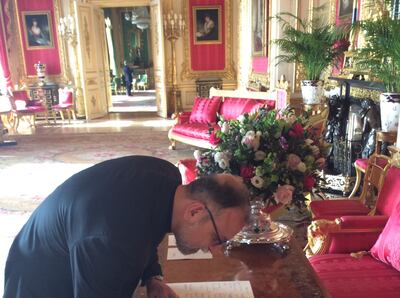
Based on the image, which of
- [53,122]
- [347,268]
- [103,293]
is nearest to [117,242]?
[103,293]

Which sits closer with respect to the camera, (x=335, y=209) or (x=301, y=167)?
(x=301, y=167)

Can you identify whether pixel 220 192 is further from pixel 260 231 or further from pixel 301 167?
pixel 260 231

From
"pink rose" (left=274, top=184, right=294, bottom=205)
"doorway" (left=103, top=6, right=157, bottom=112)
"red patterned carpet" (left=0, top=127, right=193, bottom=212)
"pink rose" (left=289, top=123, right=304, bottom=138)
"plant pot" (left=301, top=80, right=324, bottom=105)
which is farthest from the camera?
"doorway" (left=103, top=6, right=157, bottom=112)

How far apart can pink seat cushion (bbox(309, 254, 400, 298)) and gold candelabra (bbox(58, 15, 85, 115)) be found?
29.2 ft

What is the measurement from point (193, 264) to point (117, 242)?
72 cm

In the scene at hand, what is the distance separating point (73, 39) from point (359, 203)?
341 inches

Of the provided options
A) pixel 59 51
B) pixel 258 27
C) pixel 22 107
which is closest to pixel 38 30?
pixel 59 51

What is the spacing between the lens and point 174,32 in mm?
9609

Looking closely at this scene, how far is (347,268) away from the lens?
1827 mm

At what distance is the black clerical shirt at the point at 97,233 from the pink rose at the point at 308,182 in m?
0.72

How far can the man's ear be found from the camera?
1035mm

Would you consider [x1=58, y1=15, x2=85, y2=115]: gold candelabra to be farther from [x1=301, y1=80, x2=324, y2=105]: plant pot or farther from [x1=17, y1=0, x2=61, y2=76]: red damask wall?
[x1=301, y1=80, x2=324, y2=105]: plant pot

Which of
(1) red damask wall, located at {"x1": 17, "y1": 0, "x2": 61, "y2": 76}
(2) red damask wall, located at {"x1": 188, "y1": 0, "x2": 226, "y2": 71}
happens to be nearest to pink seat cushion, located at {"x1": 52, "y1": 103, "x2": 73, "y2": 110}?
(1) red damask wall, located at {"x1": 17, "y1": 0, "x2": 61, "y2": 76}

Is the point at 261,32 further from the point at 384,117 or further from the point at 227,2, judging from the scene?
the point at 384,117
